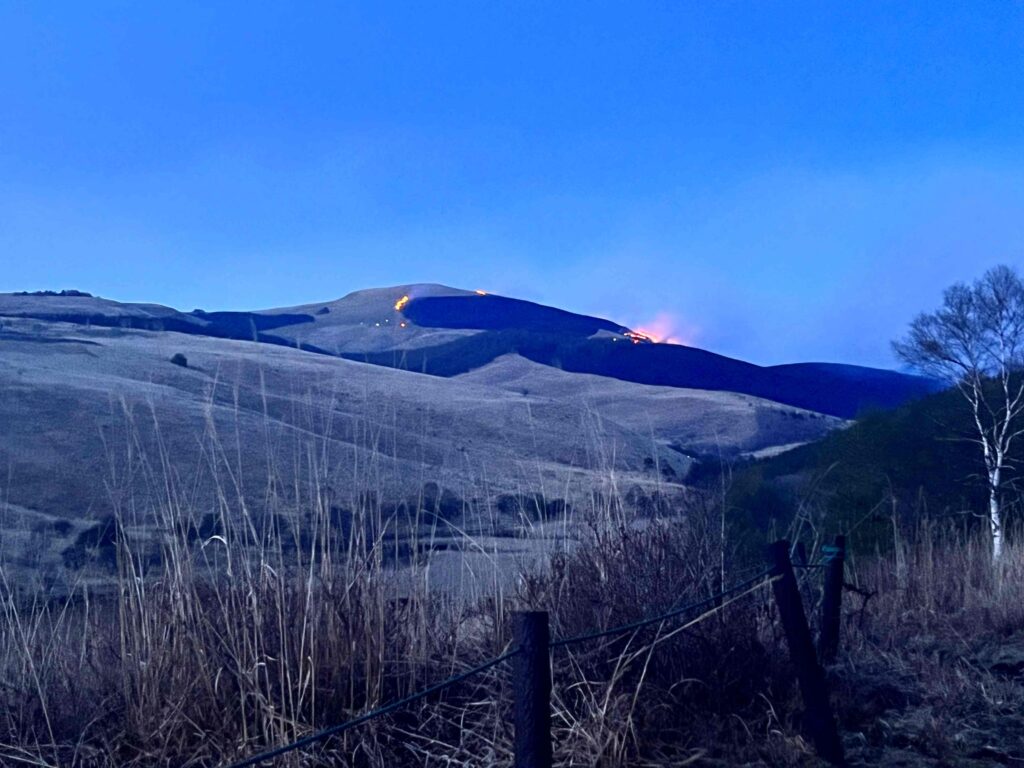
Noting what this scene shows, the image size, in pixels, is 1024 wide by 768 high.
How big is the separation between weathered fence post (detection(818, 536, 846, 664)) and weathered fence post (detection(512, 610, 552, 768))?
12.8 ft

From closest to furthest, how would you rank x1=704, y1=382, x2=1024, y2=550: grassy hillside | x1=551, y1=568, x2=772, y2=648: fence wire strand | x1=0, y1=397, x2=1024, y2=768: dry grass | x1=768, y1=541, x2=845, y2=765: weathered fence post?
x1=551, y1=568, x2=772, y2=648: fence wire strand → x1=0, y1=397, x2=1024, y2=768: dry grass → x1=768, y1=541, x2=845, y2=765: weathered fence post → x1=704, y1=382, x2=1024, y2=550: grassy hillside

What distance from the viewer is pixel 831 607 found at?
770cm

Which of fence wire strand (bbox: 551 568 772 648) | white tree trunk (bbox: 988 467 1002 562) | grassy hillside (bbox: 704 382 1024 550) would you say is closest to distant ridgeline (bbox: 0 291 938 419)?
grassy hillside (bbox: 704 382 1024 550)

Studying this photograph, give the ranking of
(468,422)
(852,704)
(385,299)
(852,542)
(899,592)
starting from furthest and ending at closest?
(385,299) → (468,422) → (852,542) → (899,592) → (852,704)

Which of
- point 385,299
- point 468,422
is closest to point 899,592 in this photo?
point 468,422

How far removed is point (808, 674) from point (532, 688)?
7.02 feet

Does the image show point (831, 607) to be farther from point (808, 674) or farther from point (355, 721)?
point (355, 721)

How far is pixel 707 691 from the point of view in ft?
20.0

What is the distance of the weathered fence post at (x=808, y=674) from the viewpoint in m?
5.59

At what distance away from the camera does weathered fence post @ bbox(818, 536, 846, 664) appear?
24.7 ft

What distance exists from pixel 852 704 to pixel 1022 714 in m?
1.08

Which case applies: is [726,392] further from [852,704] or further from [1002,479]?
[852,704]

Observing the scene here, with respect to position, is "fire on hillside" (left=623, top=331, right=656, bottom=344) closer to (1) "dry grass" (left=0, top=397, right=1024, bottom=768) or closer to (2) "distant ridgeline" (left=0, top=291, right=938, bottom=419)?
(2) "distant ridgeline" (left=0, top=291, right=938, bottom=419)

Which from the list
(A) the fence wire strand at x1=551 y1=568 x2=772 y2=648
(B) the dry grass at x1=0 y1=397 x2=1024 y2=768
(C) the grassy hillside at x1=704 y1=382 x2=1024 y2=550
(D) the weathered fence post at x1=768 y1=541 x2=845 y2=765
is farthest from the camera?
(C) the grassy hillside at x1=704 y1=382 x2=1024 y2=550
